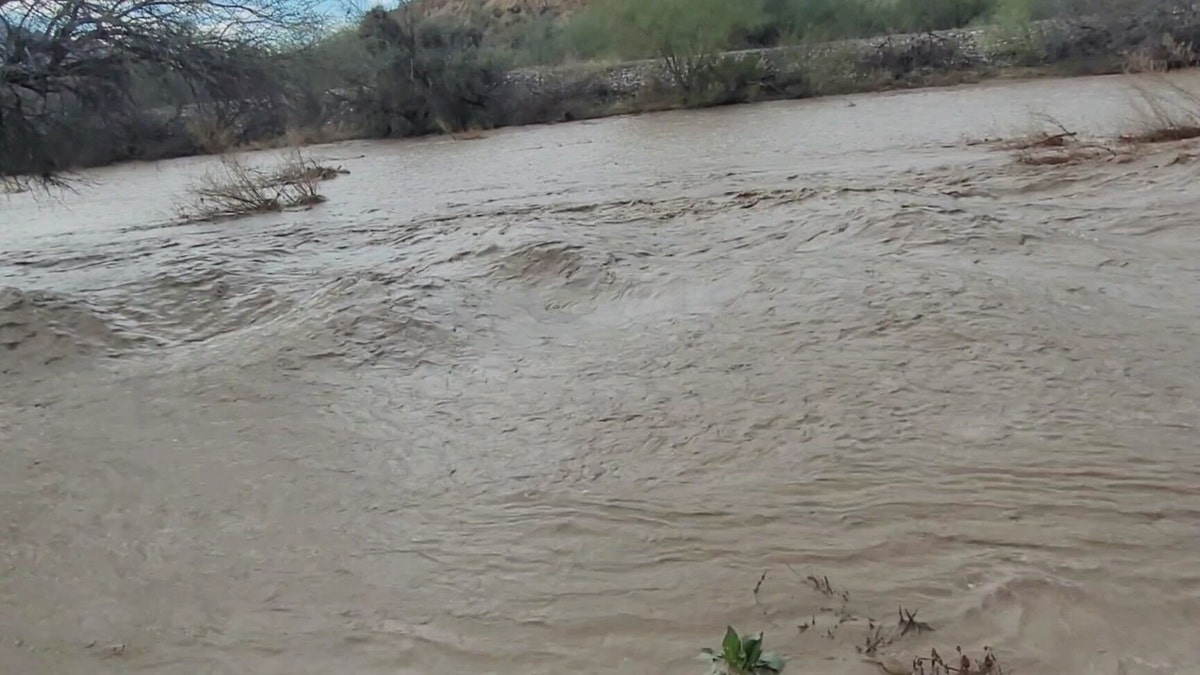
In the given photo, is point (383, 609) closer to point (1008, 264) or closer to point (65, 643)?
point (65, 643)

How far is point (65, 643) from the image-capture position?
3996mm

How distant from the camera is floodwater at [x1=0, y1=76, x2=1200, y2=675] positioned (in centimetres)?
371

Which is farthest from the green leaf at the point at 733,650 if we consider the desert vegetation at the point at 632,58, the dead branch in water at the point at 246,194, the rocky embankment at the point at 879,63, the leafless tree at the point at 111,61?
the rocky embankment at the point at 879,63

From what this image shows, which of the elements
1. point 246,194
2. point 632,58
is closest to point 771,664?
point 246,194

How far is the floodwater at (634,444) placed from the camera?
146 inches

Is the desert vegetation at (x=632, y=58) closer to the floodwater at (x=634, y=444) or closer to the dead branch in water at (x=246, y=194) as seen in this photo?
the dead branch in water at (x=246, y=194)

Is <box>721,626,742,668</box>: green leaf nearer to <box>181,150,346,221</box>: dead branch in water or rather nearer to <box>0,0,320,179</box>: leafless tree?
<box>0,0,320,179</box>: leafless tree

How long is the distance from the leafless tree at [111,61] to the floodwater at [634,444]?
Result: 1.67 metres

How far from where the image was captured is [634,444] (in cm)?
536

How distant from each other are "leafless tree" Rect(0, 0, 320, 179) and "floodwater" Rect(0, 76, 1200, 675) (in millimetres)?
1670

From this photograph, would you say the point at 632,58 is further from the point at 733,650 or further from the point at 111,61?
the point at 733,650

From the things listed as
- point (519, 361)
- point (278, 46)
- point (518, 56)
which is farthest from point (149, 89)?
point (518, 56)

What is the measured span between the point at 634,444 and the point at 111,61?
7422 mm

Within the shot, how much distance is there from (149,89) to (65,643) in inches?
328
